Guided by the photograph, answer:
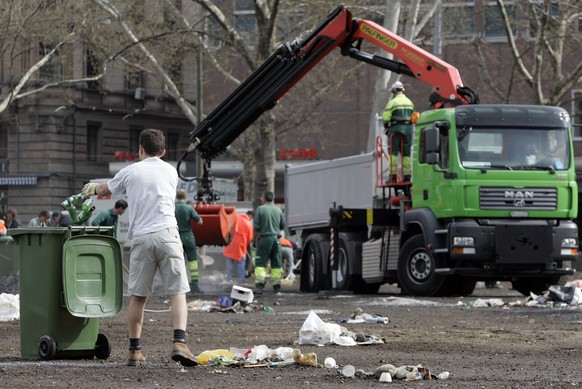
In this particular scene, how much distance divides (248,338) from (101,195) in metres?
3.47

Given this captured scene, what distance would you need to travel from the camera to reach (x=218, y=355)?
34.2ft

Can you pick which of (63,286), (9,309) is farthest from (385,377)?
(9,309)

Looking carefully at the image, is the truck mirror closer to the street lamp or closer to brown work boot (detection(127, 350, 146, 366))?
brown work boot (detection(127, 350, 146, 366))

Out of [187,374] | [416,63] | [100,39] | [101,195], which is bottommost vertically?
[187,374]

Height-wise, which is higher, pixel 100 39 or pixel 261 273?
pixel 100 39

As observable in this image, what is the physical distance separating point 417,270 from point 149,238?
42.7 feet

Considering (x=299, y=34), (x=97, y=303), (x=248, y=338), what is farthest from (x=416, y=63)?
(x=299, y=34)

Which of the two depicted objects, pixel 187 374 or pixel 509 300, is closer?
pixel 187 374

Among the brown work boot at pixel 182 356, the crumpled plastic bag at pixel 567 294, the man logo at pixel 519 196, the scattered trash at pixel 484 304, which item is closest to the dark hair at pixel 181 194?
the man logo at pixel 519 196

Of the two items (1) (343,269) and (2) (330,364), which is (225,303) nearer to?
(1) (343,269)

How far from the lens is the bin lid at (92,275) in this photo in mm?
10641

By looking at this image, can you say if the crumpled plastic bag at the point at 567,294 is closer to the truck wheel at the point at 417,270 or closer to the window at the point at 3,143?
the truck wheel at the point at 417,270

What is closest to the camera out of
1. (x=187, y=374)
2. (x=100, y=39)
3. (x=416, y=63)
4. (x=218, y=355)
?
(x=187, y=374)

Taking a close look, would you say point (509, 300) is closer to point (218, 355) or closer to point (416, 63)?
point (416, 63)
